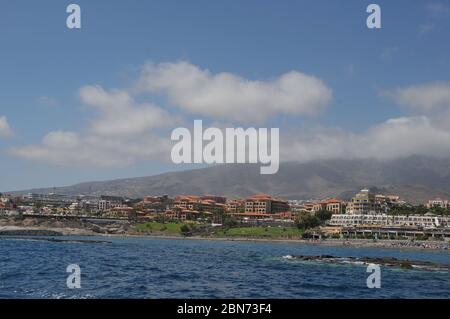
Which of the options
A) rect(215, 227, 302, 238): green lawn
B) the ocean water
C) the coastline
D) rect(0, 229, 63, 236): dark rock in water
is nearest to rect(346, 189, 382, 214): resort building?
rect(215, 227, 302, 238): green lawn

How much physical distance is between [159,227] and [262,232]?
115 ft

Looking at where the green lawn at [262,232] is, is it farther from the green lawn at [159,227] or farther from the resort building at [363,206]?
the resort building at [363,206]

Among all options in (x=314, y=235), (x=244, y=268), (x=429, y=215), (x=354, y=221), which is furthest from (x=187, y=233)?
(x=244, y=268)

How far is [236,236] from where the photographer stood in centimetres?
15362

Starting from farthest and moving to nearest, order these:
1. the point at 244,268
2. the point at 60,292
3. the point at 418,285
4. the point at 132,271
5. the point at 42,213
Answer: the point at 42,213 → the point at 244,268 → the point at 132,271 → the point at 418,285 → the point at 60,292

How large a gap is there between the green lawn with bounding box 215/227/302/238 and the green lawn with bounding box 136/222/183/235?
14.1 metres

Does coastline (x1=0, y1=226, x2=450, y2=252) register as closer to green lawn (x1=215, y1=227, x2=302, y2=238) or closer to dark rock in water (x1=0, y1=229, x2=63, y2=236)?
dark rock in water (x1=0, y1=229, x2=63, y2=236)

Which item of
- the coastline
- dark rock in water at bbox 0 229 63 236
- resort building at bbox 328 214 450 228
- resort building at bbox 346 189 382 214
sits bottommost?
the coastline

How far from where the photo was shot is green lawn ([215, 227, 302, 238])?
15125 cm

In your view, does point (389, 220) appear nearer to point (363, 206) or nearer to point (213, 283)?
point (363, 206)

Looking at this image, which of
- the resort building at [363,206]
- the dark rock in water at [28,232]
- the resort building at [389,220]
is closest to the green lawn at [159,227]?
the dark rock in water at [28,232]

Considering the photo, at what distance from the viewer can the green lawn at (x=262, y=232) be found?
151250 mm

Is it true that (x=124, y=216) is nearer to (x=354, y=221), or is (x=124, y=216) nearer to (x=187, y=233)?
(x=187, y=233)

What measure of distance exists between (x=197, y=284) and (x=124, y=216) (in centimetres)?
16608
